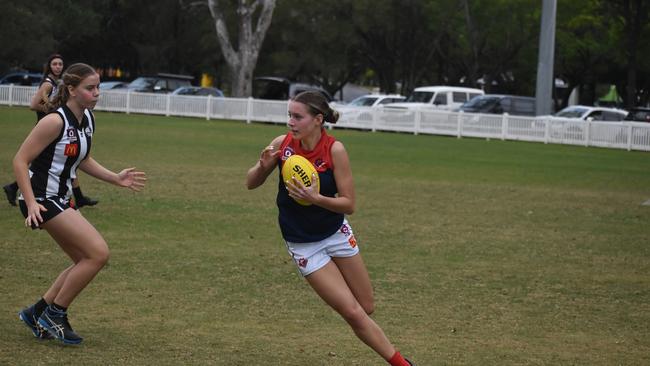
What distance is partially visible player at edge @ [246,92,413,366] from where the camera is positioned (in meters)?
6.40

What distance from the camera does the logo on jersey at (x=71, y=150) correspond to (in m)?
7.23

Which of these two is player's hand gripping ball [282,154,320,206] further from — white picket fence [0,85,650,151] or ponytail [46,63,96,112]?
white picket fence [0,85,650,151]

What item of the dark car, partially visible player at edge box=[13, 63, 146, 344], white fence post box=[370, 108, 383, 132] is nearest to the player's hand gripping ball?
partially visible player at edge box=[13, 63, 146, 344]

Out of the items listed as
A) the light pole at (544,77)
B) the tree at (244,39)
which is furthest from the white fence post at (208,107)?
the light pole at (544,77)

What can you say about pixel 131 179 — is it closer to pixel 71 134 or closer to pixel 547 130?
pixel 71 134

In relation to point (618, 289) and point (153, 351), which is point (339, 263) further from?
point (618, 289)

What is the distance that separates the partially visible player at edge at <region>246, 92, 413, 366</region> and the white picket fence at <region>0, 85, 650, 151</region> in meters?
31.4

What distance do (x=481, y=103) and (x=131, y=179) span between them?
120 feet

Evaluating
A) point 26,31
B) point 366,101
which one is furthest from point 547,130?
point 26,31

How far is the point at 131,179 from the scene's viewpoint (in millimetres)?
7777

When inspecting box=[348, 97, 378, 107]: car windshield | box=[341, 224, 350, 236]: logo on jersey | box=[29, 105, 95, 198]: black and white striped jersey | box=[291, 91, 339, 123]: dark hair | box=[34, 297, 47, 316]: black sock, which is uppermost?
box=[291, 91, 339, 123]: dark hair

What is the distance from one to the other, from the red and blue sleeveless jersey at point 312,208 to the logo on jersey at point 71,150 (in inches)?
63.0

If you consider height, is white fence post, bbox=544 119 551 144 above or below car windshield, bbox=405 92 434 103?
below

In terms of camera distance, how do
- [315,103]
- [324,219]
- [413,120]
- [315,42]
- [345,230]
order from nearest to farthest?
[315,103] < [324,219] < [345,230] < [413,120] < [315,42]
